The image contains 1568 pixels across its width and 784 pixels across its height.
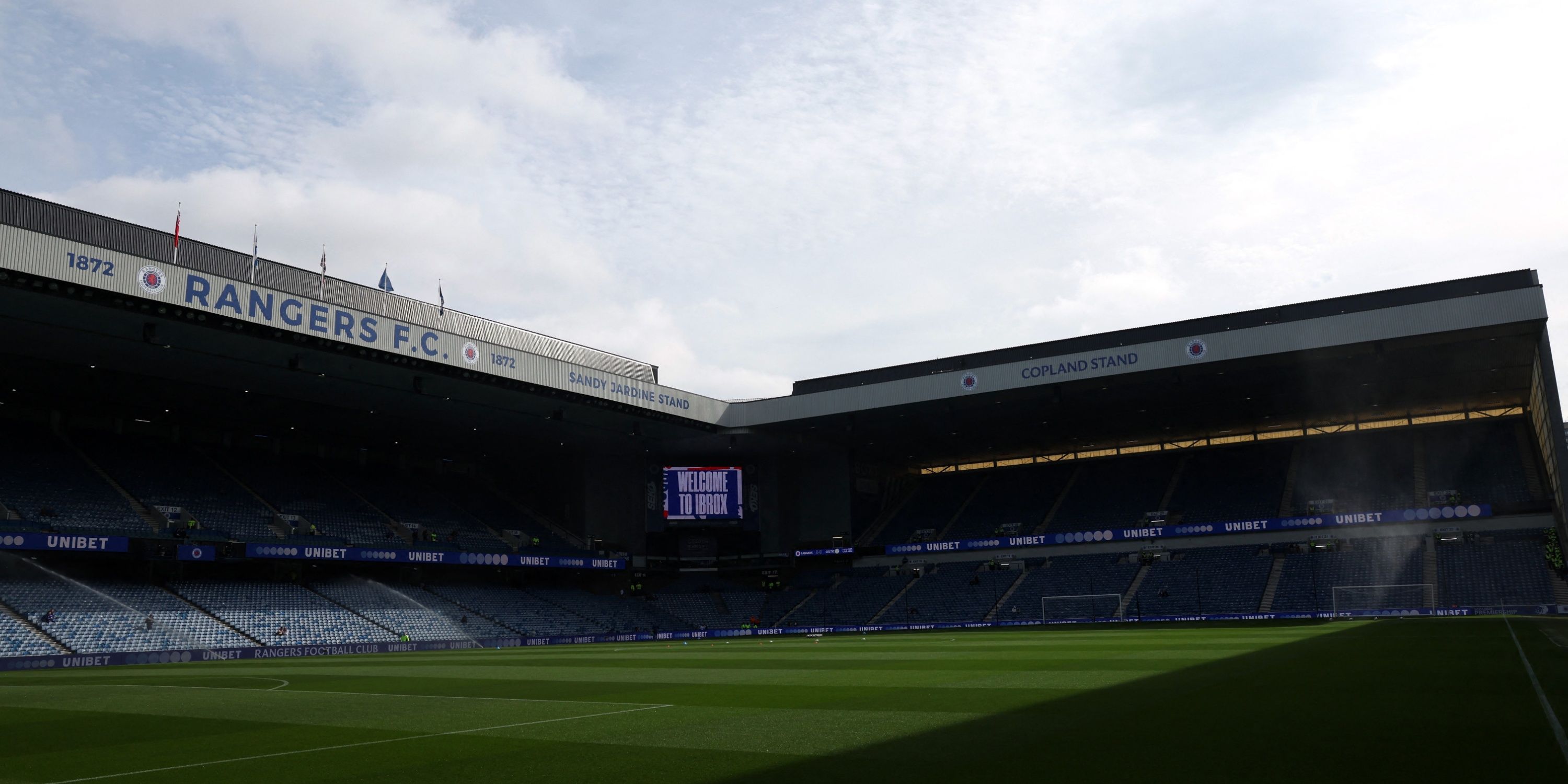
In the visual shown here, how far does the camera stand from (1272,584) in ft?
158

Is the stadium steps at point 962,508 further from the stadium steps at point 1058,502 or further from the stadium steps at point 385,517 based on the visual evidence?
the stadium steps at point 385,517

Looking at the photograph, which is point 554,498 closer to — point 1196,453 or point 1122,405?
point 1122,405

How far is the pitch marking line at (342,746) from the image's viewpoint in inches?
355

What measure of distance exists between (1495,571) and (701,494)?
40.1 m

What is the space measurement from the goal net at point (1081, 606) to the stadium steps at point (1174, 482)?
7926 millimetres

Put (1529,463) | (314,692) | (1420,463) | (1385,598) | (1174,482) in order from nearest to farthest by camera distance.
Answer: (314,692) → (1385,598) → (1529,463) → (1420,463) → (1174,482)

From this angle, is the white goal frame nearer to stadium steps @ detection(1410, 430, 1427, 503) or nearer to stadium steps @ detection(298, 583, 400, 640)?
stadium steps @ detection(1410, 430, 1427, 503)

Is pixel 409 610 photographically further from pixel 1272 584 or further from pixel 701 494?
pixel 1272 584

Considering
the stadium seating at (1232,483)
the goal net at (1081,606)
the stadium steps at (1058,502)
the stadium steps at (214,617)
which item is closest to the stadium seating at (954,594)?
the goal net at (1081,606)

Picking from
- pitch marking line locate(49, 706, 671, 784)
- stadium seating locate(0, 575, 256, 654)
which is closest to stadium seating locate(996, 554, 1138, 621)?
stadium seating locate(0, 575, 256, 654)

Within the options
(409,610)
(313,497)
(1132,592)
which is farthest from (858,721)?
(313,497)

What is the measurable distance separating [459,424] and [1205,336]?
125ft

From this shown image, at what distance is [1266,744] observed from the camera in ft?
27.7

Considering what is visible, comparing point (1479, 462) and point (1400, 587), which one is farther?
point (1479, 462)
